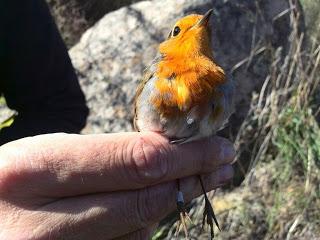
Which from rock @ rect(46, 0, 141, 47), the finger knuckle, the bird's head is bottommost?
rock @ rect(46, 0, 141, 47)

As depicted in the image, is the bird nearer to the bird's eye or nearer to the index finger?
the index finger

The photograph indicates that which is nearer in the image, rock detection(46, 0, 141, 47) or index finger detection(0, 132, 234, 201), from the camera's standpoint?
index finger detection(0, 132, 234, 201)

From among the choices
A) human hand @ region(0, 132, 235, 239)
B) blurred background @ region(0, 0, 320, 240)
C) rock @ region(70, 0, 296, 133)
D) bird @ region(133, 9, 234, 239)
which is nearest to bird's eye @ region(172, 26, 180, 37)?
bird @ region(133, 9, 234, 239)

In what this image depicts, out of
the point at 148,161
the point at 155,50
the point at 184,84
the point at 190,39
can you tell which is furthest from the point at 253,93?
the point at 148,161

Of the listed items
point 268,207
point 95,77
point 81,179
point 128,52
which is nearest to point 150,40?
point 128,52

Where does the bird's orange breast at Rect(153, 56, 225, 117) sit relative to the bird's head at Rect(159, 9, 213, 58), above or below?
below

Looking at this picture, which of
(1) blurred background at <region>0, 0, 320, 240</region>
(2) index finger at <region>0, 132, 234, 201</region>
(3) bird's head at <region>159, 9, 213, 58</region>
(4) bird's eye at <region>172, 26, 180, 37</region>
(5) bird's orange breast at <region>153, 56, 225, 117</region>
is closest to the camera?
(2) index finger at <region>0, 132, 234, 201</region>

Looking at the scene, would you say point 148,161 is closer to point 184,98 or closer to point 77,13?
point 184,98
